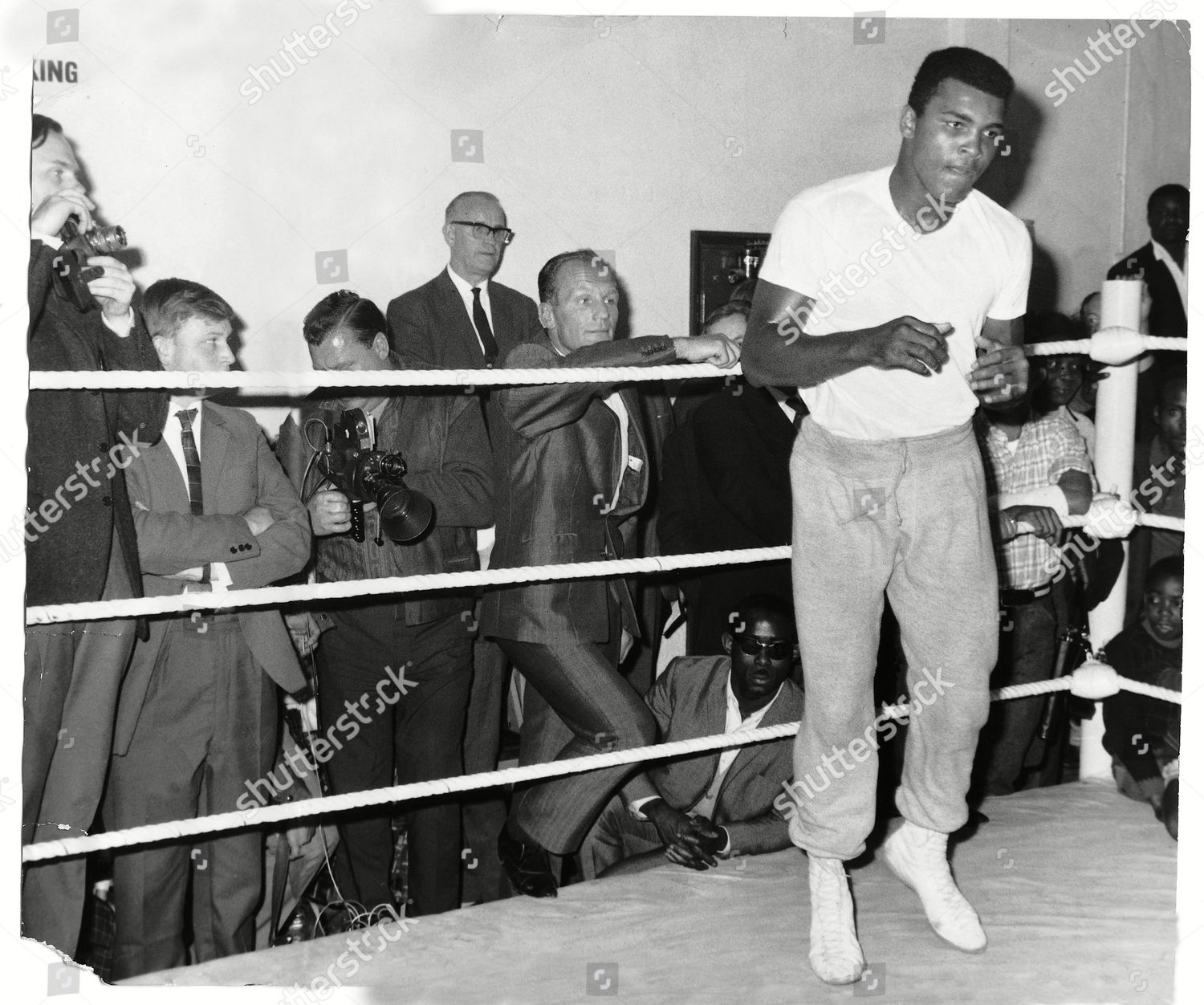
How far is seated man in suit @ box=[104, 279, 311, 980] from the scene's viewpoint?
1978 millimetres

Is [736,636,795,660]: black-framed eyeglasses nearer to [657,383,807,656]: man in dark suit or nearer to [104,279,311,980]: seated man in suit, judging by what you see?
[657,383,807,656]: man in dark suit

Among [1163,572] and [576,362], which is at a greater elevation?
[576,362]

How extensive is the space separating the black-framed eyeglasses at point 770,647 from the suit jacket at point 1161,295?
2055 millimetres

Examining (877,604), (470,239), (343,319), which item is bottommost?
(877,604)

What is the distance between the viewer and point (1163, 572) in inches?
96.3

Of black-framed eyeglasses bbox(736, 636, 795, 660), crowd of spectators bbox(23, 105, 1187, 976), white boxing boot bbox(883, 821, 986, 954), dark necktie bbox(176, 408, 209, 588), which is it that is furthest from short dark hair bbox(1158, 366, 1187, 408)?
dark necktie bbox(176, 408, 209, 588)

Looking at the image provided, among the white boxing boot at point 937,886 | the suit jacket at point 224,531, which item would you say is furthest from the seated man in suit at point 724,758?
the suit jacket at point 224,531

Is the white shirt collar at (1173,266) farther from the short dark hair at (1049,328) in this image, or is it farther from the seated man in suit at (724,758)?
the seated man in suit at (724,758)

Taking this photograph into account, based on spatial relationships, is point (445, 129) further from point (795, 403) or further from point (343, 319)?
point (795, 403)

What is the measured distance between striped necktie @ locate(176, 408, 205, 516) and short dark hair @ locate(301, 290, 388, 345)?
0.40 metres

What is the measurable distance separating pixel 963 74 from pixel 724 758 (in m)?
1.28

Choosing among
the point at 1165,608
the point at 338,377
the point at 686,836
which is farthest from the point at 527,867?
the point at 1165,608

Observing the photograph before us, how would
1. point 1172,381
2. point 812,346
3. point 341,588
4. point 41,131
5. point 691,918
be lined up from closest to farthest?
point 812,346, point 341,588, point 691,918, point 41,131, point 1172,381

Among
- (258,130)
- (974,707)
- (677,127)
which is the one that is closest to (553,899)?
(974,707)
